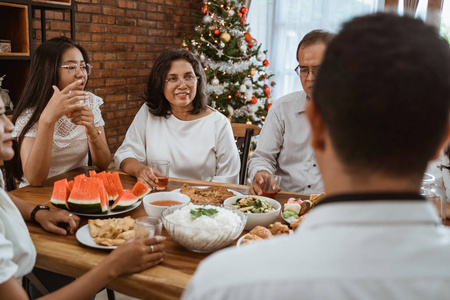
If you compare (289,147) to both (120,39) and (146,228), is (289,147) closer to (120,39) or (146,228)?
(146,228)

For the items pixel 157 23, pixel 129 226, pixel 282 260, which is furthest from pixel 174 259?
pixel 157 23

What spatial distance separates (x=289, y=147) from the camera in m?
2.41

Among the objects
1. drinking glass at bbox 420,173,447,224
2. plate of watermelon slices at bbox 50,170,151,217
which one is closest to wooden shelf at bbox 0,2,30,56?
plate of watermelon slices at bbox 50,170,151,217

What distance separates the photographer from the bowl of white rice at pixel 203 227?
126 centimetres

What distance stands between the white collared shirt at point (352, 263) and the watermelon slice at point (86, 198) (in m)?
1.11

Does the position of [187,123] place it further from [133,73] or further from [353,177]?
[133,73]

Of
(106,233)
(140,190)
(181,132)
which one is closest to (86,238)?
(106,233)

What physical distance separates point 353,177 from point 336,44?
0.60 ft

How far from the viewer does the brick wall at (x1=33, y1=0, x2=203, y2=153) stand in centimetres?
434

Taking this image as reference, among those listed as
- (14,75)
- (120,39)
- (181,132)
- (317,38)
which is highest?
(120,39)

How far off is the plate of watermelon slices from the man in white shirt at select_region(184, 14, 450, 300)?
43.1 inches

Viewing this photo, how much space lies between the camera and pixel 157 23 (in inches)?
207

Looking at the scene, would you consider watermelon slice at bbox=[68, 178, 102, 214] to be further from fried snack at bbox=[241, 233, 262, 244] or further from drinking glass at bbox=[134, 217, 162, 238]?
fried snack at bbox=[241, 233, 262, 244]

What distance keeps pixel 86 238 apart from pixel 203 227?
0.42 meters
